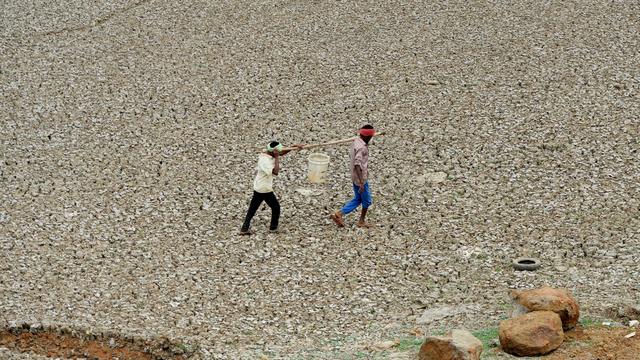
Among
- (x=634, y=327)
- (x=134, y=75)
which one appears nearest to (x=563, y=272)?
(x=634, y=327)

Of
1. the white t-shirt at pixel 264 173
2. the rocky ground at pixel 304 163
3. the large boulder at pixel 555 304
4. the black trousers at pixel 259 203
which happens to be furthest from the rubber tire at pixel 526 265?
the white t-shirt at pixel 264 173

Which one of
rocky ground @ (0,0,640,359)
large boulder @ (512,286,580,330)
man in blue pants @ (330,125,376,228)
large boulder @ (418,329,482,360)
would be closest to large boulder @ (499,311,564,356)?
large boulder @ (512,286,580,330)

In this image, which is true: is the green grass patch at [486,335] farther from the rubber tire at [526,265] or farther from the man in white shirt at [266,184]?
the man in white shirt at [266,184]

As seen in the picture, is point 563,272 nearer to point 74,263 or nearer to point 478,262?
point 478,262

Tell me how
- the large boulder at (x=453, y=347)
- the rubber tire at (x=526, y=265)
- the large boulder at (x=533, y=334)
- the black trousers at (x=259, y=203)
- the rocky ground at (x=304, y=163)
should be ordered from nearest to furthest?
1. the large boulder at (x=453, y=347)
2. the large boulder at (x=533, y=334)
3. the rocky ground at (x=304, y=163)
4. the rubber tire at (x=526, y=265)
5. the black trousers at (x=259, y=203)

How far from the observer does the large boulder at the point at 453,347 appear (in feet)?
31.6

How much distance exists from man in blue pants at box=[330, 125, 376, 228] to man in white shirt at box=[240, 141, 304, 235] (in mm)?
935

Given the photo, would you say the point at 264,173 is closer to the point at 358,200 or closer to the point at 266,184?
the point at 266,184

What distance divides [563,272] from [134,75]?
1172 centimetres

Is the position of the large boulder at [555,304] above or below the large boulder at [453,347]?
above

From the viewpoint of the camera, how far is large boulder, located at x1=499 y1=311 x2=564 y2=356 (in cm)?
1001

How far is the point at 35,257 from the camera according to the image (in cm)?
1359

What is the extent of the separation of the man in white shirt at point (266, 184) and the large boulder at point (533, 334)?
4805 millimetres

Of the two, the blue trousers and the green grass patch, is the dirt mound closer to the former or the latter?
the green grass patch
